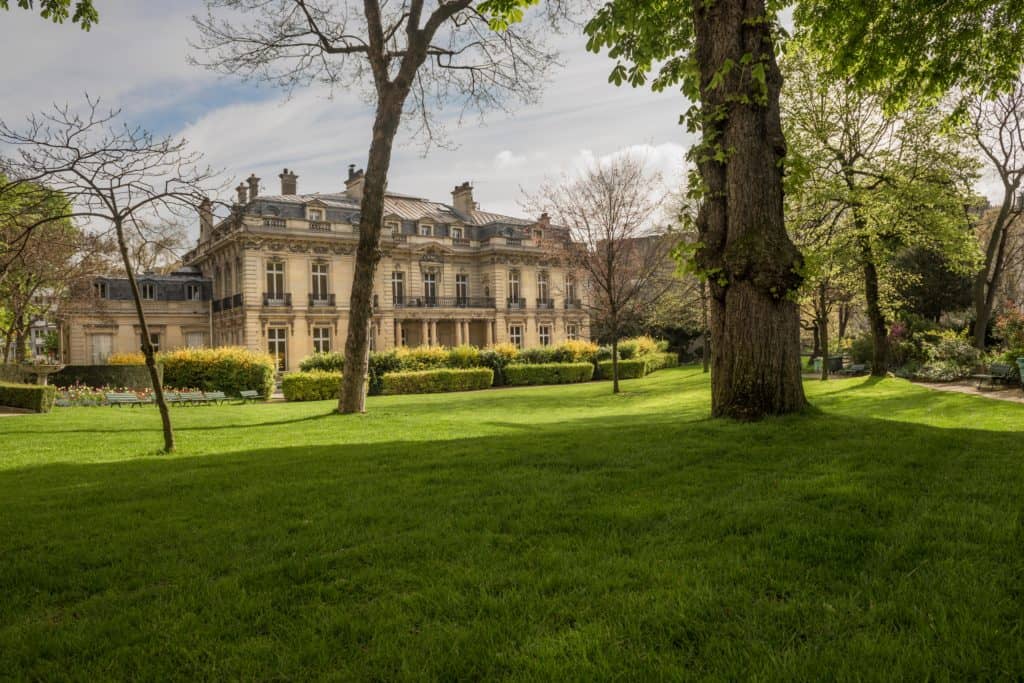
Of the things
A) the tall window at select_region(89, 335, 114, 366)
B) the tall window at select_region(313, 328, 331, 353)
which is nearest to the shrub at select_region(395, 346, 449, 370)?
the tall window at select_region(313, 328, 331, 353)

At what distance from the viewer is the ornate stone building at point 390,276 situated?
3750 centimetres

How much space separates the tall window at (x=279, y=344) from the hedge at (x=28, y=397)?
20.9m

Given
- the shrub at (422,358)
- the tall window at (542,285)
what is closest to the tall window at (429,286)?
the tall window at (542,285)

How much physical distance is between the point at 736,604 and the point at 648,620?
41 cm

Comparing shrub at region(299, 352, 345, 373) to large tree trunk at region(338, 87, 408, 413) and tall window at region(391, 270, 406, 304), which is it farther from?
tall window at region(391, 270, 406, 304)

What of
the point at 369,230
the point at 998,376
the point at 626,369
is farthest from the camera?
the point at 626,369

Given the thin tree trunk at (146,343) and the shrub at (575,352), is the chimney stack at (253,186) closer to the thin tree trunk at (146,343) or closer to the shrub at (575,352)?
the shrub at (575,352)

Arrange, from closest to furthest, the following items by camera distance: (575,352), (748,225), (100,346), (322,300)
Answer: (748,225) < (575,352) < (100,346) < (322,300)

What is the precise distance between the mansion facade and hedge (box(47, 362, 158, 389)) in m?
12.6

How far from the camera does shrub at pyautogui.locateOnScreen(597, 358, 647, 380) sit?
32844 mm

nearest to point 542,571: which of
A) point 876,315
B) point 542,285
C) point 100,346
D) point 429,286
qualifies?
point 876,315

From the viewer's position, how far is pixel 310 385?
22.9 m

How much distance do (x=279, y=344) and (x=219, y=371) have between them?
15.0 m

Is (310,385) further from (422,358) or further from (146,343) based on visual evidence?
(146,343)
